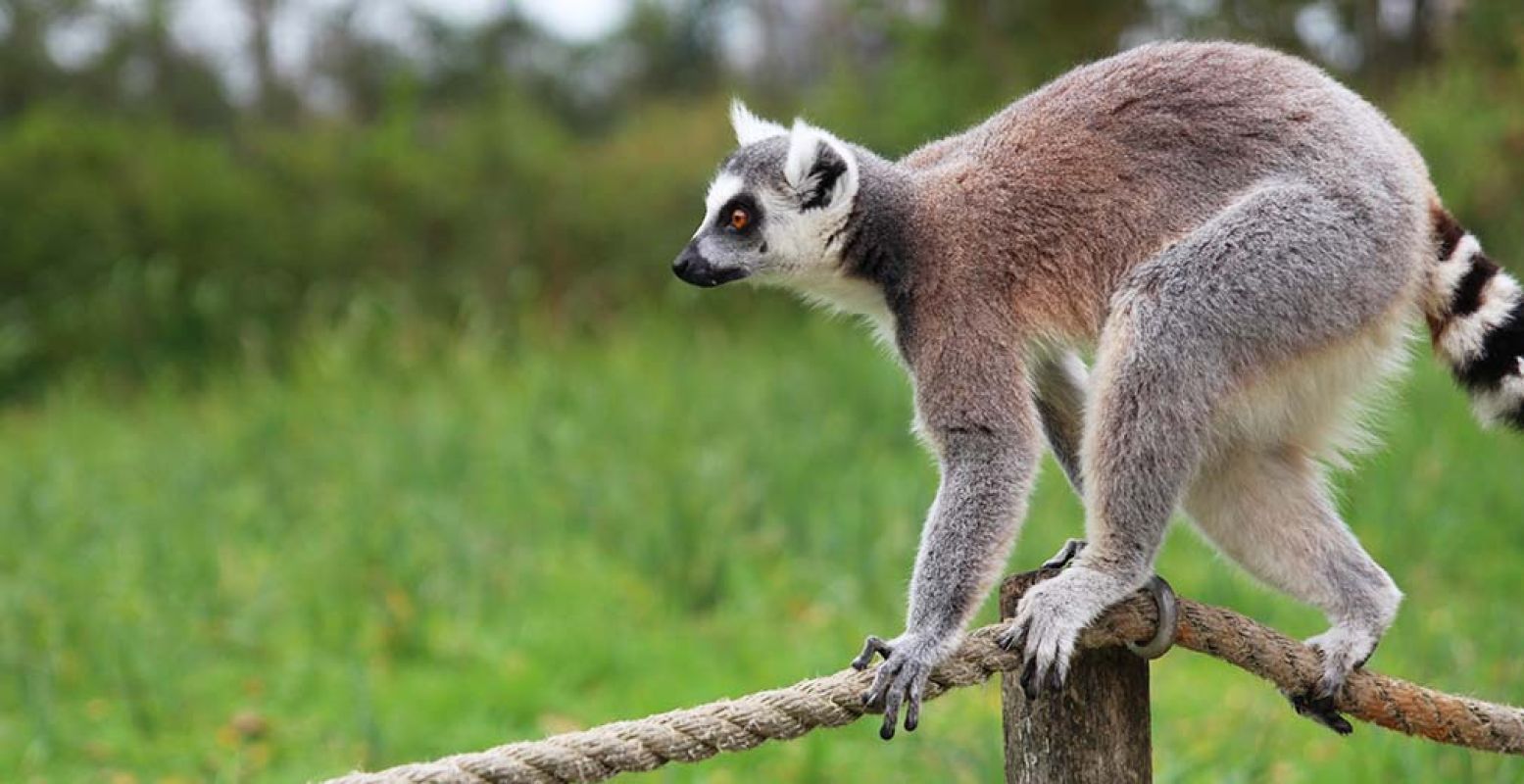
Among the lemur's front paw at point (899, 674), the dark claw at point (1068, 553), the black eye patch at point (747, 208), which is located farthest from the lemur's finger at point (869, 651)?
the black eye patch at point (747, 208)

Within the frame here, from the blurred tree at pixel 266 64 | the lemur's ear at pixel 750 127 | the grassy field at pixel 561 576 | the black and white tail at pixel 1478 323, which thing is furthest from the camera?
the blurred tree at pixel 266 64

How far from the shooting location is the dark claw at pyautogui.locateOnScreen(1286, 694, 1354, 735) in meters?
2.69

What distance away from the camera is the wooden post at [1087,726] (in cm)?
244

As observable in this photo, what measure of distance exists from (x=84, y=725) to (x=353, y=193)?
8.00 m

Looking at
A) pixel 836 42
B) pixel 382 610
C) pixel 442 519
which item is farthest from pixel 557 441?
pixel 836 42

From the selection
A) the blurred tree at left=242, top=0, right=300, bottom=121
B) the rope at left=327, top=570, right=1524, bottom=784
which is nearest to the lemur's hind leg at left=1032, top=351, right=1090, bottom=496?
the rope at left=327, top=570, right=1524, bottom=784

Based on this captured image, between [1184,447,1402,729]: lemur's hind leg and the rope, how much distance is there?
0.38 ft

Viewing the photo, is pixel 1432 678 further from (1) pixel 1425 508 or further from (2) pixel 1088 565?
(2) pixel 1088 565

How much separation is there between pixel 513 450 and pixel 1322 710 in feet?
15.5

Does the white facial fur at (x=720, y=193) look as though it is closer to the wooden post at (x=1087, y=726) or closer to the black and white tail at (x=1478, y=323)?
the wooden post at (x=1087, y=726)

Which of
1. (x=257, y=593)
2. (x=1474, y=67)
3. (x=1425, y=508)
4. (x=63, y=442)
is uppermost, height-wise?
(x=63, y=442)

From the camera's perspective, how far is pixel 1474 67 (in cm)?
1077

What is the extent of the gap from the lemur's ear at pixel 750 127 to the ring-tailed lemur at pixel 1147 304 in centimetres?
19

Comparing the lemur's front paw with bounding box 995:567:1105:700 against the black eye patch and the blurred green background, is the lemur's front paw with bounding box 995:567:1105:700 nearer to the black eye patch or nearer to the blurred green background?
the blurred green background
